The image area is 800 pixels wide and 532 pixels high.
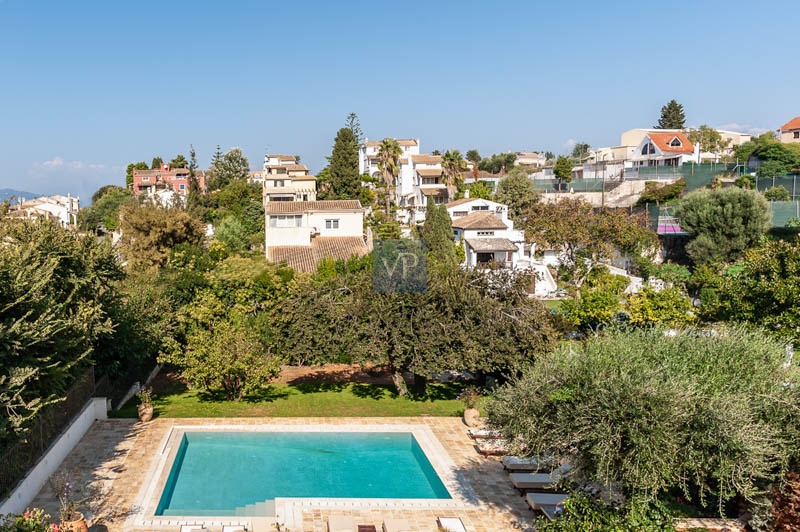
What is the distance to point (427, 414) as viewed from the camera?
2119cm

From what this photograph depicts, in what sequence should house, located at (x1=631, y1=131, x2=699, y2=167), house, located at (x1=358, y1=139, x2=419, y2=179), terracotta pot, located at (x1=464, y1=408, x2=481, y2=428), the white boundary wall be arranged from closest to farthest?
1. the white boundary wall
2. terracotta pot, located at (x1=464, y1=408, x2=481, y2=428)
3. house, located at (x1=631, y1=131, x2=699, y2=167)
4. house, located at (x1=358, y1=139, x2=419, y2=179)

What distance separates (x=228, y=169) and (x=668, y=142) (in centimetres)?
6678

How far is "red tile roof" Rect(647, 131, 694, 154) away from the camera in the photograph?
82.1 meters

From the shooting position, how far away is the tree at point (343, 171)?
72750 mm

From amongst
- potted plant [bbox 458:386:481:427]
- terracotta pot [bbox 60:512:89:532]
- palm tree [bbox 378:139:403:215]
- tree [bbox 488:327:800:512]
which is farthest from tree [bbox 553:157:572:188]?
terracotta pot [bbox 60:512:89:532]

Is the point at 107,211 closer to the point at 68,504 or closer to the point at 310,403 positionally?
the point at 310,403

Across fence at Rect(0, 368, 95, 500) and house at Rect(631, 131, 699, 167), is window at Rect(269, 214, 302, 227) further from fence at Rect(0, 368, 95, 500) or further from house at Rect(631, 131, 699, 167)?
house at Rect(631, 131, 699, 167)

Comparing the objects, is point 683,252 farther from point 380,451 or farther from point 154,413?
point 154,413

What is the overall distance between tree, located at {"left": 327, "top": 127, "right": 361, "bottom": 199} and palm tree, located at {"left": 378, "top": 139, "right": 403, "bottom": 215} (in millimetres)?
5407

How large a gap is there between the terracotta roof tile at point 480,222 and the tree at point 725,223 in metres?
16.1

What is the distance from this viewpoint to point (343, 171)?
2862 inches

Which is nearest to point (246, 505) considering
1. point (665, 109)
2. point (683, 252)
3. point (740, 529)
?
point (740, 529)

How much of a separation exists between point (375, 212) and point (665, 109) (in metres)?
72.4

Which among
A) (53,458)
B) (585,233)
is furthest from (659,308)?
(53,458)
